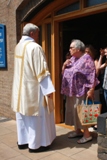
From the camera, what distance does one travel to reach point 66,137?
4.19 m

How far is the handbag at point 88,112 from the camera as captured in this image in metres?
3.55

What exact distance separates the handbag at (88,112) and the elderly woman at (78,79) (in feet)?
0.54

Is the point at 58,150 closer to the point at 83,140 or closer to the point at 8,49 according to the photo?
the point at 83,140

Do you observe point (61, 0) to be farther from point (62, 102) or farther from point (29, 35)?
point (62, 102)

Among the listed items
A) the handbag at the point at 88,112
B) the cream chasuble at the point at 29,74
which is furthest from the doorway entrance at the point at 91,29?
the handbag at the point at 88,112

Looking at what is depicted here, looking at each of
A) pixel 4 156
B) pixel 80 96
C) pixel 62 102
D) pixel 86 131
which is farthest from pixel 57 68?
pixel 4 156

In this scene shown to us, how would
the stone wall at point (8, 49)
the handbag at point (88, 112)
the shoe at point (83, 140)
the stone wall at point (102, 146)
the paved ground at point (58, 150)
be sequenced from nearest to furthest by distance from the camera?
the stone wall at point (102, 146) < the paved ground at point (58, 150) < the handbag at point (88, 112) < the shoe at point (83, 140) < the stone wall at point (8, 49)

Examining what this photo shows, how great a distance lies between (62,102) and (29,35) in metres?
1.93

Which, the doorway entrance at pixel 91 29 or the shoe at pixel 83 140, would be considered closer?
the shoe at pixel 83 140

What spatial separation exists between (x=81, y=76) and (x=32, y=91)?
0.84 m

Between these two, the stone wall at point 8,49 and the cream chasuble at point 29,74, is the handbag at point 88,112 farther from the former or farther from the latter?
the stone wall at point 8,49

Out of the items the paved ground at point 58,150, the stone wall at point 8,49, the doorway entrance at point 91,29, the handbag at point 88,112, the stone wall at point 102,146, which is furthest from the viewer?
the doorway entrance at point 91,29

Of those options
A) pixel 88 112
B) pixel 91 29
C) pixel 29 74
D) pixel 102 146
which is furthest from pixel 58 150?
pixel 91 29

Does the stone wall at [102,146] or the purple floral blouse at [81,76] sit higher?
the purple floral blouse at [81,76]
